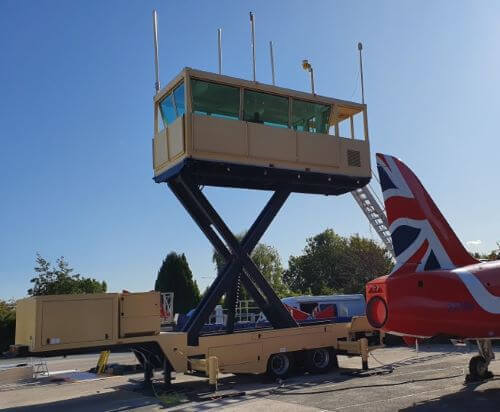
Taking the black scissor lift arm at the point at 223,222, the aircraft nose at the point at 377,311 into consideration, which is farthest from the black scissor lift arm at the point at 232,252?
the aircraft nose at the point at 377,311

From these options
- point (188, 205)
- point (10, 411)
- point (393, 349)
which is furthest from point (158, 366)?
point (393, 349)

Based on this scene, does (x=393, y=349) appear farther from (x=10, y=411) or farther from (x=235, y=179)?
(x=10, y=411)

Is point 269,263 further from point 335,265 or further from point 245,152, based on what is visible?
point 245,152

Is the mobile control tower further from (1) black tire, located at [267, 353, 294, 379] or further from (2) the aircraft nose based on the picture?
(2) the aircraft nose

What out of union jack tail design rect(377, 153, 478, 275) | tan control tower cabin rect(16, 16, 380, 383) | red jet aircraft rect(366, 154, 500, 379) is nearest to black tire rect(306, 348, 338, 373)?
tan control tower cabin rect(16, 16, 380, 383)

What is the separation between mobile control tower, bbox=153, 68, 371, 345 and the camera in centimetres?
1578

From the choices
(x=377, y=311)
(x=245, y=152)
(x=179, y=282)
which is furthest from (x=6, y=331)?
(x=377, y=311)

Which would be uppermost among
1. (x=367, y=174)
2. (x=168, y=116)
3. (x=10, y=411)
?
(x=168, y=116)

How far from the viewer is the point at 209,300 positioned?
53.6 ft

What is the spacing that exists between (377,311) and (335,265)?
57645 millimetres

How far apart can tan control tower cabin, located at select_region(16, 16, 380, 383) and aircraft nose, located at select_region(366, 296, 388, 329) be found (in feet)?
14.3

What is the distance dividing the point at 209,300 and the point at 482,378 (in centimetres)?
811

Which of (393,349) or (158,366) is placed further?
(393,349)

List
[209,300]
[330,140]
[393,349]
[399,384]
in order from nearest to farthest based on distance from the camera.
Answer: [399,384] → [209,300] → [330,140] → [393,349]
